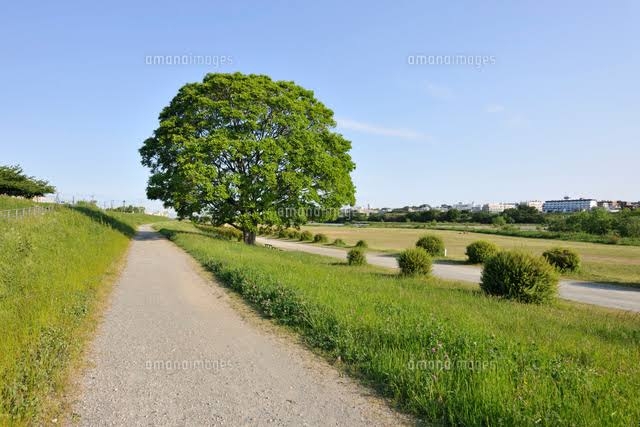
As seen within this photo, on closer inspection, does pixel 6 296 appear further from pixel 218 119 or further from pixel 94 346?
pixel 218 119

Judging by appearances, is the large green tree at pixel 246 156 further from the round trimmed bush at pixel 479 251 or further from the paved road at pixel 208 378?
the paved road at pixel 208 378

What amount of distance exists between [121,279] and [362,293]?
819cm

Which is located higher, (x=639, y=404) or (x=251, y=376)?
(x=639, y=404)

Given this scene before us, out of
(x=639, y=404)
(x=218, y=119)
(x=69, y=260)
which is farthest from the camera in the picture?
(x=218, y=119)

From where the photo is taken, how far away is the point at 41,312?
22.7 feet

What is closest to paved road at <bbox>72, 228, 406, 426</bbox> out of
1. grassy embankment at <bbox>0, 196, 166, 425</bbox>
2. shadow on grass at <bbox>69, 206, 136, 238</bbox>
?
grassy embankment at <bbox>0, 196, 166, 425</bbox>

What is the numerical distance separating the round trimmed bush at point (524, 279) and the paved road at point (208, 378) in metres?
7.47

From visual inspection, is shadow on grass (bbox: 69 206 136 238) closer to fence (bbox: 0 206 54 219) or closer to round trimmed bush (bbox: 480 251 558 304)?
fence (bbox: 0 206 54 219)

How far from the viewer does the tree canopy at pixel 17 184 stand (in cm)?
5869

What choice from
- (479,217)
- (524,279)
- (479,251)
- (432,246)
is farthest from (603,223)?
(524,279)

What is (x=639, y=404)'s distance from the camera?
3.87 meters

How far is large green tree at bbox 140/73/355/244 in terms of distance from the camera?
27141 millimetres

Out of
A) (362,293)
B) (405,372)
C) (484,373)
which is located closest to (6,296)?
(362,293)

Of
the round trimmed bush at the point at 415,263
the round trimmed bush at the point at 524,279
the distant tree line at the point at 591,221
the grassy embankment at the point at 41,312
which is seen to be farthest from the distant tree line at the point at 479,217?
the grassy embankment at the point at 41,312
